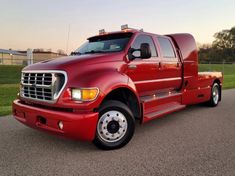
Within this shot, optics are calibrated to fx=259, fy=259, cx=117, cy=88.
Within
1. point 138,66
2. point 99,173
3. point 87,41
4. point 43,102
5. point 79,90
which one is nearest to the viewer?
point 99,173

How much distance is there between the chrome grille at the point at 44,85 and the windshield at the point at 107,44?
1.29 m

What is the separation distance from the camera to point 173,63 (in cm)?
620

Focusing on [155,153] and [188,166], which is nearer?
[188,166]

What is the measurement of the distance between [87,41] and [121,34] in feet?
3.63

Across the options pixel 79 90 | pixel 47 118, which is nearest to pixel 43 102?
pixel 47 118

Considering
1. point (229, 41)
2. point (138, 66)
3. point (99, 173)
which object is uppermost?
point (229, 41)

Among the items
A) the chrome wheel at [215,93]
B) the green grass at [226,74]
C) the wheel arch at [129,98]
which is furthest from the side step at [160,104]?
the green grass at [226,74]

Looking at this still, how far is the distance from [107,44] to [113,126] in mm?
1889

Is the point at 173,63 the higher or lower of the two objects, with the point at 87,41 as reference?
lower

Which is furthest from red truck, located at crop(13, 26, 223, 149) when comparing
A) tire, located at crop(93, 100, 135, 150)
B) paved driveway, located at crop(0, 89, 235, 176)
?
paved driveway, located at crop(0, 89, 235, 176)

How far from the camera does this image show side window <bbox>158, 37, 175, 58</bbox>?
5977 mm

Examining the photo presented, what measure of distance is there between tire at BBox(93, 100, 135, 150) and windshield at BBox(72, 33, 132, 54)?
49.1 inches

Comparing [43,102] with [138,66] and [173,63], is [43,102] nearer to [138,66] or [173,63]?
[138,66]

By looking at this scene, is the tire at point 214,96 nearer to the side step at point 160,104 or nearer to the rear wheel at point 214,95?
the rear wheel at point 214,95
